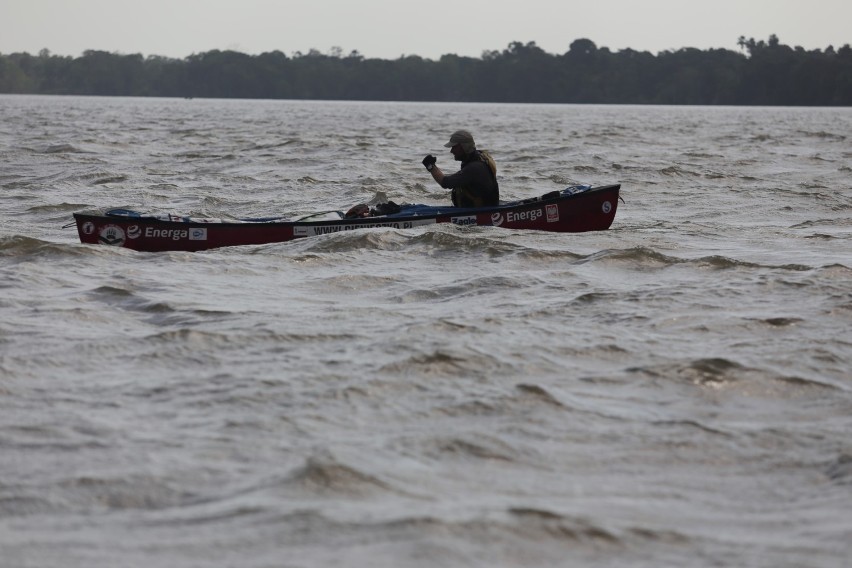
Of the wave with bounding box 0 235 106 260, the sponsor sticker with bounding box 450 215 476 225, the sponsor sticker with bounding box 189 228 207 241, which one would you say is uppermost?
the sponsor sticker with bounding box 450 215 476 225

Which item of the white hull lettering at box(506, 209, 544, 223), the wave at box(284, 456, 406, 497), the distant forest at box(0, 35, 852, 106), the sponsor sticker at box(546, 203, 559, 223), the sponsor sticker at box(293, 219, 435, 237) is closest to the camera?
the wave at box(284, 456, 406, 497)

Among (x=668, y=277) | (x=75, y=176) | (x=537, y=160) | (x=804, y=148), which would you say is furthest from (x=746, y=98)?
(x=668, y=277)

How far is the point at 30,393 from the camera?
289 inches

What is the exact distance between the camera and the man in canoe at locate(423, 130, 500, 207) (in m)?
14.6

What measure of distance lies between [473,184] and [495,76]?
15882cm

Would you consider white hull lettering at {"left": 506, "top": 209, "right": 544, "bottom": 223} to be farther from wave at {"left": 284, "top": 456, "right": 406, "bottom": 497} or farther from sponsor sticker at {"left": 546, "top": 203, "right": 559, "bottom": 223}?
wave at {"left": 284, "top": 456, "right": 406, "bottom": 497}

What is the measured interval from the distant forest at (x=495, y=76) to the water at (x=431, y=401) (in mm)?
141322

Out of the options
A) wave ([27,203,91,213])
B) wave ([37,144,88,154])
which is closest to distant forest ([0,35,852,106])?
wave ([37,144,88,154])

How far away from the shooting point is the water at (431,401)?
5.28 meters

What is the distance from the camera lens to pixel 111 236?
44.3 feet

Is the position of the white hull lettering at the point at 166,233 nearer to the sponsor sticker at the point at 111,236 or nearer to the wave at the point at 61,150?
the sponsor sticker at the point at 111,236

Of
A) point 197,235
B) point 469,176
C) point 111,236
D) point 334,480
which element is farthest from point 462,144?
point 334,480

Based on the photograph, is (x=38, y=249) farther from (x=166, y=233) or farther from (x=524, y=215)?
(x=524, y=215)

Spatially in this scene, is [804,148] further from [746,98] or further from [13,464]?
[746,98]
